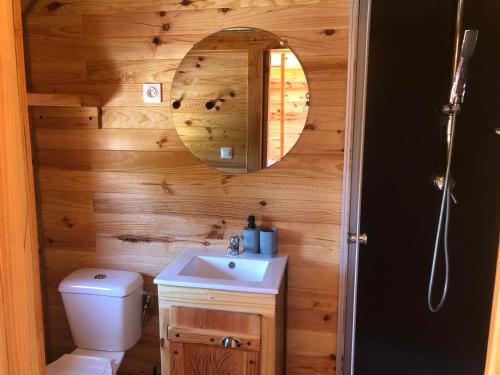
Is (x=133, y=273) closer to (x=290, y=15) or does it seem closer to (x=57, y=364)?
(x=57, y=364)

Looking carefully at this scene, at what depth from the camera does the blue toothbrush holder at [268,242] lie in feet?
6.70

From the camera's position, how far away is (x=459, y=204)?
78.2 inches

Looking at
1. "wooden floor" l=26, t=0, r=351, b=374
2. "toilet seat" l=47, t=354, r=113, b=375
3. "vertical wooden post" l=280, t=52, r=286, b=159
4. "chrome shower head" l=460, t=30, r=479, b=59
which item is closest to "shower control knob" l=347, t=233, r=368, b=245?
"wooden floor" l=26, t=0, r=351, b=374

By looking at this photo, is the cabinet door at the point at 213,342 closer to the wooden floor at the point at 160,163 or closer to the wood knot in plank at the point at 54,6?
the wooden floor at the point at 160,163

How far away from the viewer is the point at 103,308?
207 cm

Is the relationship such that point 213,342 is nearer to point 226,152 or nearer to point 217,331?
point 217,331

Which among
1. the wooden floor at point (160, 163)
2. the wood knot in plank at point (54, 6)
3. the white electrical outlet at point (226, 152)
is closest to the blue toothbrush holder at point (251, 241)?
the wooden floor at point (160, 163)

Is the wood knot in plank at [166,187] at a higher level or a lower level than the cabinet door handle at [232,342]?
higher

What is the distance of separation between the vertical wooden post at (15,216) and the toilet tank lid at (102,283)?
146 cm

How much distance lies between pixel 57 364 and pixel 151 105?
1254 mm

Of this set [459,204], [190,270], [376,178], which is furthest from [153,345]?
[459,204]

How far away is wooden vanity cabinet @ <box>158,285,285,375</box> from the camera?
1735 mm

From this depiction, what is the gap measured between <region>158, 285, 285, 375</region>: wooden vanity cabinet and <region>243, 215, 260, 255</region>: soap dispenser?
0.35 metres

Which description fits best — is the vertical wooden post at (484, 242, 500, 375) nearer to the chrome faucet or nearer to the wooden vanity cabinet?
the wooden vanity cabinet
